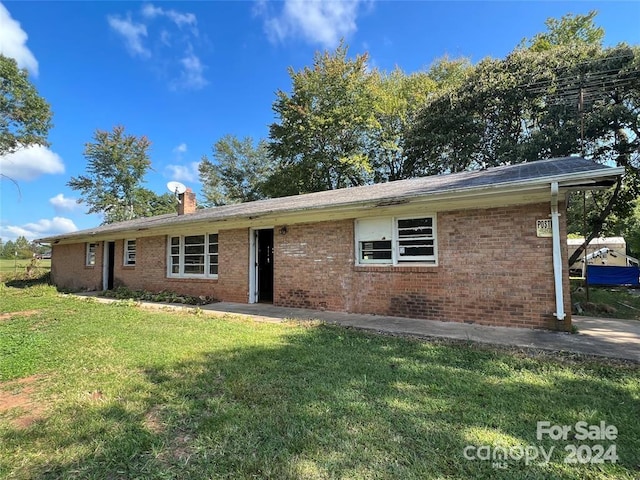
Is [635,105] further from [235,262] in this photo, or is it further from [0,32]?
[0,32]

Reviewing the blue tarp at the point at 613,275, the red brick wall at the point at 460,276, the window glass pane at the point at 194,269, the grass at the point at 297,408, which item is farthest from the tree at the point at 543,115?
the window glass pane at the point at 194,269

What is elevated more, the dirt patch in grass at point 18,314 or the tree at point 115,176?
the tree at point 115,176

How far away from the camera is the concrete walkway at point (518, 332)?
469 centimetres

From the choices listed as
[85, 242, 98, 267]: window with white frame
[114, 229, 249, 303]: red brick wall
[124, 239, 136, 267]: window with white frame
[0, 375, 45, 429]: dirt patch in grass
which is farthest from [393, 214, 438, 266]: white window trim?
[85, 242, 98, 267]: window with white frame

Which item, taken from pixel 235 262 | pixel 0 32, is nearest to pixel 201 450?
pixel 235 262

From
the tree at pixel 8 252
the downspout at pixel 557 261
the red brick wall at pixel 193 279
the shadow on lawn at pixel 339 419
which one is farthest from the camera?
the tree at pixel 8 252

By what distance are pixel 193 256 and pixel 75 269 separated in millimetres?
9699

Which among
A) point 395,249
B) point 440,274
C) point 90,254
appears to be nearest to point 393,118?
point 395,249

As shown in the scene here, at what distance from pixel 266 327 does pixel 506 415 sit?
4467 millimetres

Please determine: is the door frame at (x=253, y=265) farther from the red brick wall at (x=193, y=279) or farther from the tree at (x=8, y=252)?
the tree at (x=8, y=252)

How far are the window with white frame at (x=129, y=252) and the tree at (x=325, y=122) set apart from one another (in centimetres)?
1204

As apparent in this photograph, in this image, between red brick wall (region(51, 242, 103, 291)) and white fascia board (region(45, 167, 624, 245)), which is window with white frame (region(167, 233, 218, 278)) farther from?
red brick wall (region(51, 242, 103, 291))

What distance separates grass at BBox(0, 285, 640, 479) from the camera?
2195 mm

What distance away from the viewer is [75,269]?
16.7 meters
